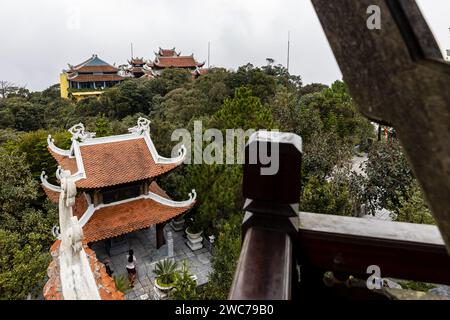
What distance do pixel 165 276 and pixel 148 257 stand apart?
1.48 m

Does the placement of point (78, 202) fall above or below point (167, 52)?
below

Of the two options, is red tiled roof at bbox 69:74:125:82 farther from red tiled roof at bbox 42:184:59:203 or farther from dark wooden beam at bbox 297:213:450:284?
dark wooden beam at bbox 297:213:450:284

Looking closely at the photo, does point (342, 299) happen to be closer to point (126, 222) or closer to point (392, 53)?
point (392, 53)

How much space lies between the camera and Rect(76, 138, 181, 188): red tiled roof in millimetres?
7646

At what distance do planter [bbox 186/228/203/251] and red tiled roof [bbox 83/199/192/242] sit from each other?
1080 millimetres

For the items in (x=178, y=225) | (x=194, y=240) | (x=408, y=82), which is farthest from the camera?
(x=178, y=225)

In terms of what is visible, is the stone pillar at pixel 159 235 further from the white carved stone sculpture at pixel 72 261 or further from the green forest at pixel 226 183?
the white carved stone sculpture at pixel 72 261

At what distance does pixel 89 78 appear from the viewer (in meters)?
30.4

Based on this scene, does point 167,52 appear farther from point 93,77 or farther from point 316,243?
point 316,243

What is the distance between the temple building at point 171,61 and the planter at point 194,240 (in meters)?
26.5

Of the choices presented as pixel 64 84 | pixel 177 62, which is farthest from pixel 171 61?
pixel 64 84

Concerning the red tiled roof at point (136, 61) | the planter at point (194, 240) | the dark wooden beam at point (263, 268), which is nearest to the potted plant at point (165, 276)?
the planter at point (194, 240)

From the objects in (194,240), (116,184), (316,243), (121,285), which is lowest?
(194,240)

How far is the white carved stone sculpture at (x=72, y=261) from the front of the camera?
2.75 meters
